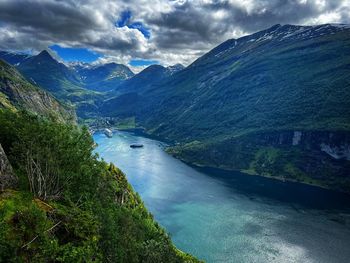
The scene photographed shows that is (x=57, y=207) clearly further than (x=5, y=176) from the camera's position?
No

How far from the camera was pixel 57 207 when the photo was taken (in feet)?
167

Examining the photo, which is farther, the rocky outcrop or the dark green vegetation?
the rocky outcrop

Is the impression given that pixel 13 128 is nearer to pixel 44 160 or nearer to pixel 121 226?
pixel 44 160

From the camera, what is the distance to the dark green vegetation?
1518 inches

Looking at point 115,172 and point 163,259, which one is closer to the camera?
point 163,259

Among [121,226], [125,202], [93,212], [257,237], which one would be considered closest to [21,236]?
[93,212]

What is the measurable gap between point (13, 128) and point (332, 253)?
150282 millimetres

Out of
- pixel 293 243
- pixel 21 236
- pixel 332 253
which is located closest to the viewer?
pixel 21 236

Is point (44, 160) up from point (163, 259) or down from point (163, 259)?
up

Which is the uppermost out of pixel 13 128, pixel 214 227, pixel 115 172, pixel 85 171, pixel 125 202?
pixel 13 128

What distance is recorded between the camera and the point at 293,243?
17075cm

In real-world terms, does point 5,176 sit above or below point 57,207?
above

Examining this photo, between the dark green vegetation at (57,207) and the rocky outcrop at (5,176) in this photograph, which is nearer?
the dark green vegetation at (57,207)

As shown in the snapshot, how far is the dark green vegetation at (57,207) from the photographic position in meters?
38.6
